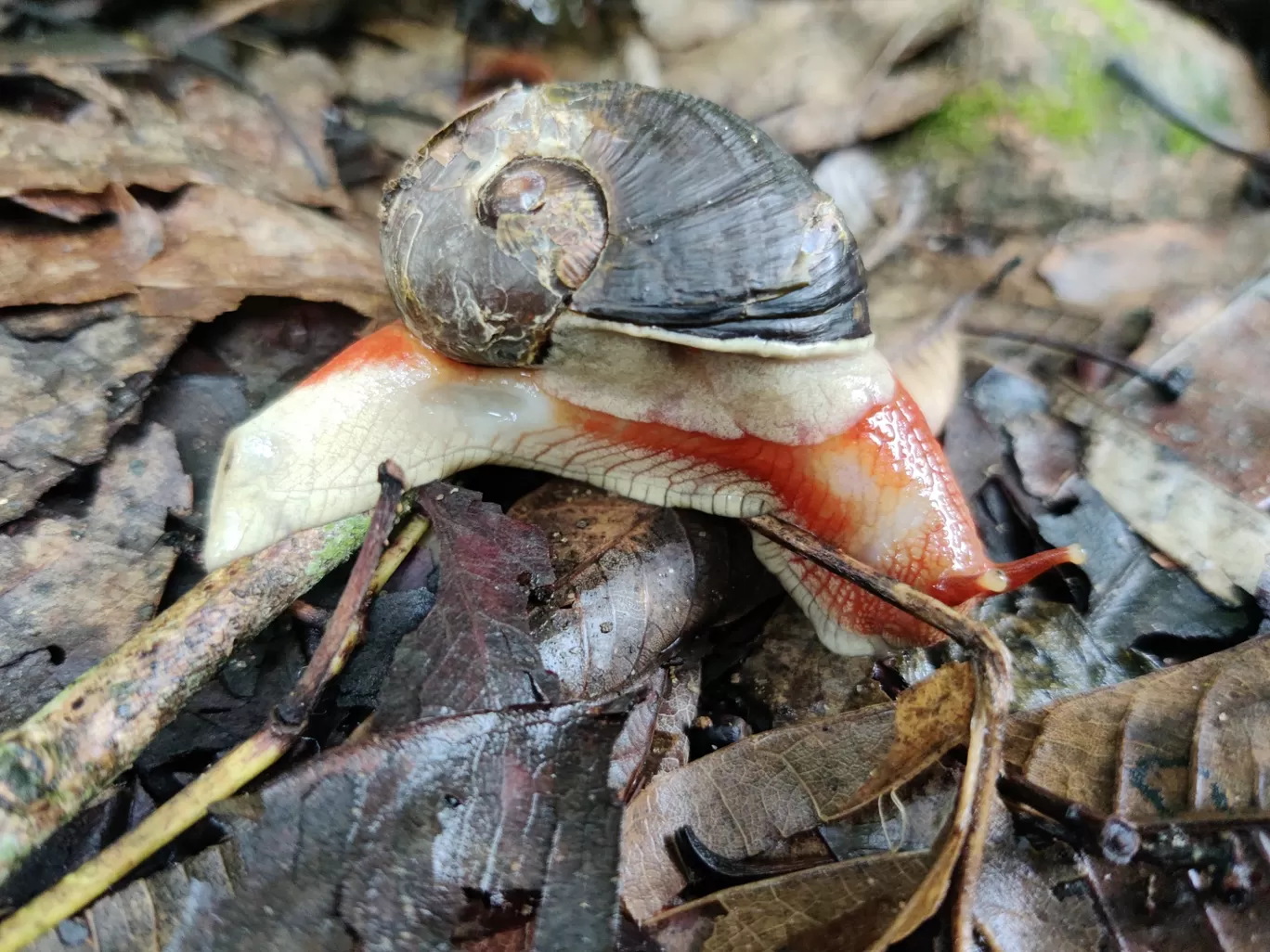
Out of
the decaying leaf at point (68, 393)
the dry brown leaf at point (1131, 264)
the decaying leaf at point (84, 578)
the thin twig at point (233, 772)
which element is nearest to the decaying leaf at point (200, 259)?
the decaying leaf at point (68, 393)

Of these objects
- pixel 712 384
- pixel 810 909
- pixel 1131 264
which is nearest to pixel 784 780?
pixel 810 909

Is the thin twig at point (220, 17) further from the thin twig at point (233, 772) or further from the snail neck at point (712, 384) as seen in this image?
the thin twig at point (233, 772)

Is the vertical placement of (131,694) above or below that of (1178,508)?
below

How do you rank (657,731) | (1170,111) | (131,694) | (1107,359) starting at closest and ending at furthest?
(131,694)
(657,731)
(1107,359)
(1170,111)

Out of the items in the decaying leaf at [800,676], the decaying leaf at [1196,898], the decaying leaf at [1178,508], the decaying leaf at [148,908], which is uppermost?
the decaying leaf at [1178,508]

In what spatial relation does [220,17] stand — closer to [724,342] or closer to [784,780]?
[724,342]
